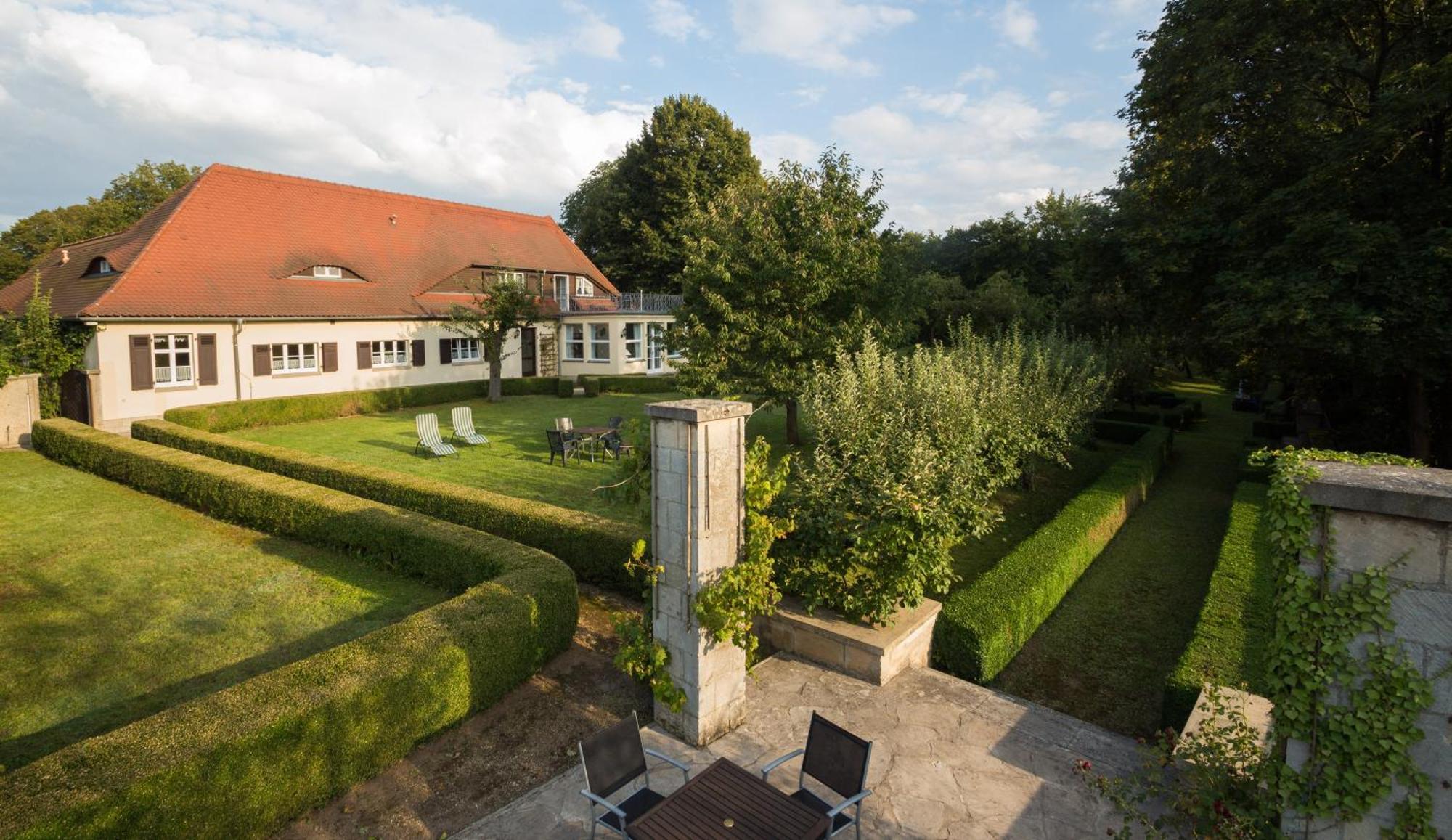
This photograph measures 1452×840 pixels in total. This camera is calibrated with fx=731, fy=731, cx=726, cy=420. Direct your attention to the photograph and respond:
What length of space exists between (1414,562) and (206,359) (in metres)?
27.7

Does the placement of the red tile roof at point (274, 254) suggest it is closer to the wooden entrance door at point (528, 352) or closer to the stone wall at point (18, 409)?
the stone wall at point (18, 409)

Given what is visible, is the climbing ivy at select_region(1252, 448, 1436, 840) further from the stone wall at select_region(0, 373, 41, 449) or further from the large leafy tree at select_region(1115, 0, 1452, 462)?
the stone wall at select_region(0, 373, 41, 449)

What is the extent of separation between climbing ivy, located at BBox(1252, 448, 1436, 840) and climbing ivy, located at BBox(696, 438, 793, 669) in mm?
3384

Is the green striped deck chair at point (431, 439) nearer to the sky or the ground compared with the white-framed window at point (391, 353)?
nearer to the ground

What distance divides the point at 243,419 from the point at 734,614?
21.2 metres

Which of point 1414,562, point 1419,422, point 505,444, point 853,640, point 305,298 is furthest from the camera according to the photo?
point 305,298

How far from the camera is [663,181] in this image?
40.7m

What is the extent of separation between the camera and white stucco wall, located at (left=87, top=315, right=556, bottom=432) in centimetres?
2084

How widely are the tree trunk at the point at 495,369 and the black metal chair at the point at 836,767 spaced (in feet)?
83.0

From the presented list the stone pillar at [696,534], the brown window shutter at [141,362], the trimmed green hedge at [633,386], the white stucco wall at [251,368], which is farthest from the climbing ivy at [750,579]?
the trimmed green hedge at [633,386]

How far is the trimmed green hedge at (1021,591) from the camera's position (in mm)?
7227

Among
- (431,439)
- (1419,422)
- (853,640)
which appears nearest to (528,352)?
(431,439)

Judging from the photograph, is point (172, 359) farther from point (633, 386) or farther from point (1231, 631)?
point (1231, 631)

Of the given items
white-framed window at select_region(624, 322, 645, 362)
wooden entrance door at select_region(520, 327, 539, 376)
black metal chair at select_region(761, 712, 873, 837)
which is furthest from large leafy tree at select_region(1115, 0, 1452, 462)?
wooden entrance door at select_region(520, 327, 539, 376)
